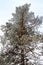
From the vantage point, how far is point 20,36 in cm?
1334

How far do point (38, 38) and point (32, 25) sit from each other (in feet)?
5.43

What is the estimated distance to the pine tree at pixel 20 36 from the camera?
1274 cm

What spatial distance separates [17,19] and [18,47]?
2.19m

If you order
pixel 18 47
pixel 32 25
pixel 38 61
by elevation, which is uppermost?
pixel 32 25

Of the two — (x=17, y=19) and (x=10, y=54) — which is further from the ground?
(x=17, y=19)

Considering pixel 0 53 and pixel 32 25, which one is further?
pixel 32 25

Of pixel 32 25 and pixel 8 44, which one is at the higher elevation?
pixel 32 25

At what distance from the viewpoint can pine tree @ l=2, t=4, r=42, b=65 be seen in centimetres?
1274

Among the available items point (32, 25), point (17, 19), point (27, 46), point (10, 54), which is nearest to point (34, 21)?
point (32, 25)

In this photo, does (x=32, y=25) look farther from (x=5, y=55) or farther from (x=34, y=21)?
(x=5, y=55)

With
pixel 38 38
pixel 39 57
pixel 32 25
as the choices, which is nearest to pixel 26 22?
pixel 32 25

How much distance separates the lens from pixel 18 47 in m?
12.8

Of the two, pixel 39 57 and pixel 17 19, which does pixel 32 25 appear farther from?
pixel 39 57

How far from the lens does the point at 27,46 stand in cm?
1293
